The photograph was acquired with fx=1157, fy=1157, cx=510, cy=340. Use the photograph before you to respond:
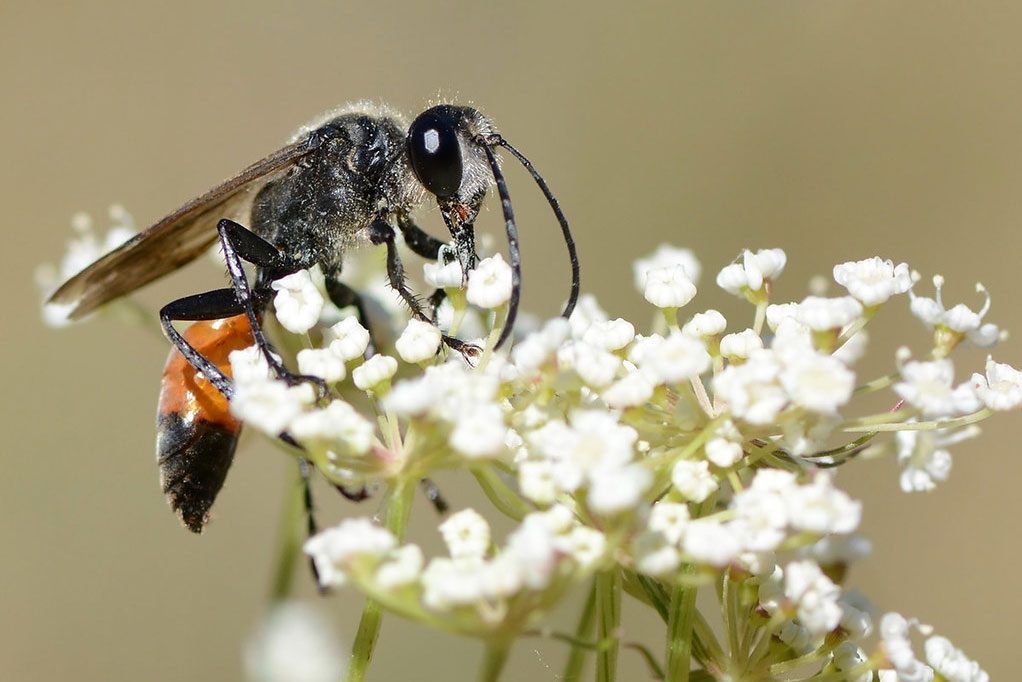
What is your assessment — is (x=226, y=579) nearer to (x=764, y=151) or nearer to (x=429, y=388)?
(x=764, y=151)

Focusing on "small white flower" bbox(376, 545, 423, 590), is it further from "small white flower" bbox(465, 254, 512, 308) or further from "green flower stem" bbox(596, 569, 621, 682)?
"small white flower" bbox(465, 254, 512, 308)

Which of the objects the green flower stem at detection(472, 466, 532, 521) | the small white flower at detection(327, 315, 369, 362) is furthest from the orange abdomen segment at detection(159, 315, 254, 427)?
the green flower stem at detection(472, 466, 532, 521)

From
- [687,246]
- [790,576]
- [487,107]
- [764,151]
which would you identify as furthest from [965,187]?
[790,576]

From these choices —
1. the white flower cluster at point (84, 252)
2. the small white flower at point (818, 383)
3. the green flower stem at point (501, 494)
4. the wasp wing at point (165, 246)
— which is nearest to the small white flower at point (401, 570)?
the green flower stem at point (501, 494)

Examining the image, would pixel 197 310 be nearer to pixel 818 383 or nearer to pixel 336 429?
pixel 336 429

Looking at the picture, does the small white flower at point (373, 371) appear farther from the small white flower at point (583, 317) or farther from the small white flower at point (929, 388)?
the small white flower at point (929, 388)

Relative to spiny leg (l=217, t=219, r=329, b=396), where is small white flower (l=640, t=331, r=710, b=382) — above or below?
below
